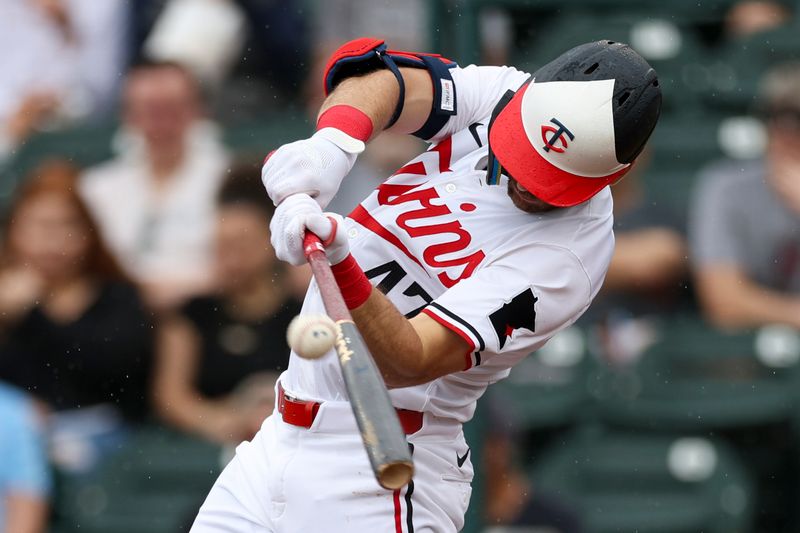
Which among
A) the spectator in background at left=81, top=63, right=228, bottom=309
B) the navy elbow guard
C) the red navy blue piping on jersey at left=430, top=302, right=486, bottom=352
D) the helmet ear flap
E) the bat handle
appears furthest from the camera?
the spectator in background at left=81, top=63, right=228, bottom=309

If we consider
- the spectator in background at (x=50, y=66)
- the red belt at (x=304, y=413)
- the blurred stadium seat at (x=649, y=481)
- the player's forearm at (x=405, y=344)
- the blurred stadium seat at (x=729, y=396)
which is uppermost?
the player's forearm at (x=405, y=344)

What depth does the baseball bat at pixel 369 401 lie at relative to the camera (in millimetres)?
2475

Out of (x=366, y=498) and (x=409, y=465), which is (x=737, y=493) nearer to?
(x=366, y=498)

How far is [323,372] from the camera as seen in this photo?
3430 millimetres

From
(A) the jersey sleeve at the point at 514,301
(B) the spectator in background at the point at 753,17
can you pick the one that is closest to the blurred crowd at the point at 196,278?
(B) the spectator in background at the point at 753,17

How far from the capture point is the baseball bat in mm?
2475

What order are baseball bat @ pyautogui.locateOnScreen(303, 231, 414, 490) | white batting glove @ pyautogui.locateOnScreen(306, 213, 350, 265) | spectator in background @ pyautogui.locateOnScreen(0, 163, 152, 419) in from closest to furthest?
baseball bat @ pyautogui.locateOnScreen(303, 231, 414, 490) → white batting glove @ pyautogui.locateOnScreen(306, 213, 350, 265) → spectator in background @ pyautogui.locateOnScreen(0, 163, 152, 419)

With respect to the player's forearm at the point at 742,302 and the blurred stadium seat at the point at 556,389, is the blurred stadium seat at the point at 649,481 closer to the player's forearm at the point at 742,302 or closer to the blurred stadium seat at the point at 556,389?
the blurred stadium seat at the point at 556,389

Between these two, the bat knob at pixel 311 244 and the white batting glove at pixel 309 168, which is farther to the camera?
the white batting glove at pixel 309 168

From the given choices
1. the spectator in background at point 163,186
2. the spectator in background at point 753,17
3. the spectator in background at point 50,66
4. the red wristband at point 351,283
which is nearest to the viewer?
the red wristband at point 351,283

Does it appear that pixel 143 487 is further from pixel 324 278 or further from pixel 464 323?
pixel 324 278

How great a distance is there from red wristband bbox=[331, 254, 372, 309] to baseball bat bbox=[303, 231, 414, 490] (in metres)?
0.15

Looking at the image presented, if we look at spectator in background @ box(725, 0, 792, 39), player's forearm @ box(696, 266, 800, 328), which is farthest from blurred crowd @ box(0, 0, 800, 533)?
spectator in background @ box(725, 0, 792, 39)

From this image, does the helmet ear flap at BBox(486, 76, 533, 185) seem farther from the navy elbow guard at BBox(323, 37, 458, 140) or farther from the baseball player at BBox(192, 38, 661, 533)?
the navy elbow guard at BBox(323, 37, 458, 140)
